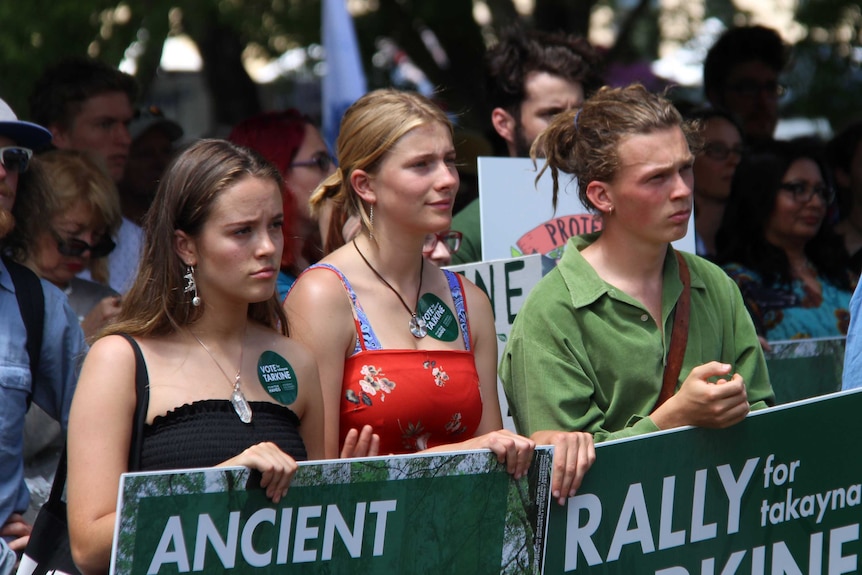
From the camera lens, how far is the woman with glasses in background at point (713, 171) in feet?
19.2

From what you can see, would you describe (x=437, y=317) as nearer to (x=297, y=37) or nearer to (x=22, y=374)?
(x=22, y=374)

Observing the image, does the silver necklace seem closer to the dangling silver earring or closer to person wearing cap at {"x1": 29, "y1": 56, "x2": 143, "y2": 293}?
the dangling silver earring

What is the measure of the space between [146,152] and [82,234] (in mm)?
1789

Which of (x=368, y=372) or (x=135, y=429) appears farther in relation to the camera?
(x=368, y=372)

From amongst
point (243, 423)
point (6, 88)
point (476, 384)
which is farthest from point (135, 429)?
point (6, 88)

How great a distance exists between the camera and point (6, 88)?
867 cm

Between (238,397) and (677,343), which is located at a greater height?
(677,343)

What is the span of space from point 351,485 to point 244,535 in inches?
10.2

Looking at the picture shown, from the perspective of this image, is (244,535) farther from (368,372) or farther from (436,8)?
(436,8)

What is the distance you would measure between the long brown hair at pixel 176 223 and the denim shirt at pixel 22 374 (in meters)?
0.44

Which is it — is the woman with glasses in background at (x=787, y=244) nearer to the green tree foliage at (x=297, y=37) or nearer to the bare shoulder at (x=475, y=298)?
the green tree foliage at (x=297, y=37)

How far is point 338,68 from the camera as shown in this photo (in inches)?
309

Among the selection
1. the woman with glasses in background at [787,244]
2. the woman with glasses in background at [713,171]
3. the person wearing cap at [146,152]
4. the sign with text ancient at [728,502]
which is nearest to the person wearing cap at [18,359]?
the sign with text ancient at [728,502]

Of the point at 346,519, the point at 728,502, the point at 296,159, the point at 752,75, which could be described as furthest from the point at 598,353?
the point at 752,75
